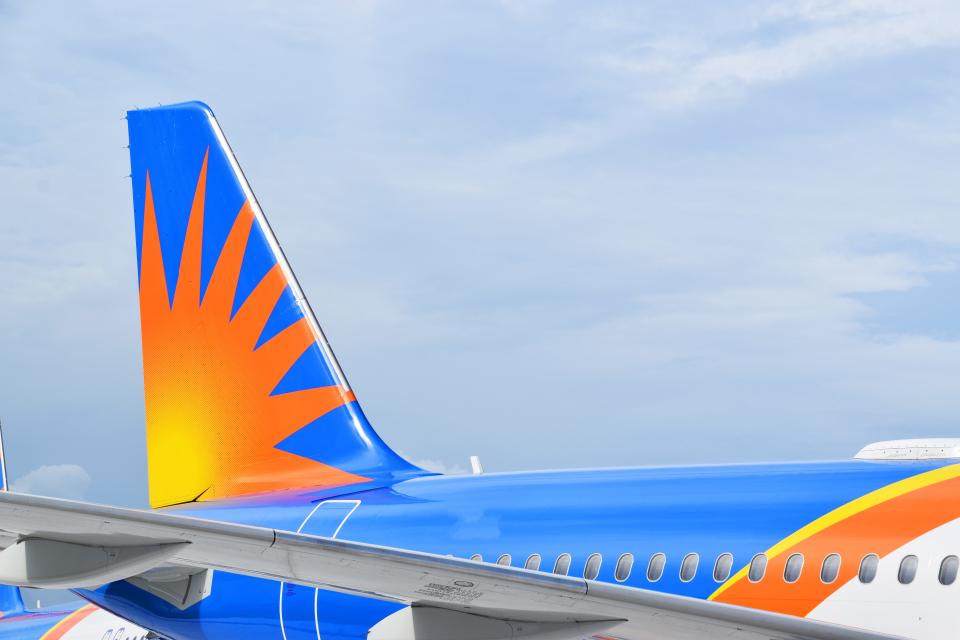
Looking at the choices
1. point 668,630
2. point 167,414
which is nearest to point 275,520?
point 167,414

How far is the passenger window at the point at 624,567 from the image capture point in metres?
9.96

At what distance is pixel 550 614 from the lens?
729cm

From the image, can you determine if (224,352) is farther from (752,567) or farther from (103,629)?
(752,567)

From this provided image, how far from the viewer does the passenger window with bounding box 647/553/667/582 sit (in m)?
9.76

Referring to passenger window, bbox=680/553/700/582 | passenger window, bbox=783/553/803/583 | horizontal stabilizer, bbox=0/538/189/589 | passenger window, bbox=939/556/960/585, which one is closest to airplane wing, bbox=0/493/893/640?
horizontal stabilizer, bbox=0/538/189/589

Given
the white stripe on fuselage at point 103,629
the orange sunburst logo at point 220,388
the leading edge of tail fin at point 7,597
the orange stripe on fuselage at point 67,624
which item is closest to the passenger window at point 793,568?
the orange sunburst logo at point 220,388

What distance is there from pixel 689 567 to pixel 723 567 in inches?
12.1

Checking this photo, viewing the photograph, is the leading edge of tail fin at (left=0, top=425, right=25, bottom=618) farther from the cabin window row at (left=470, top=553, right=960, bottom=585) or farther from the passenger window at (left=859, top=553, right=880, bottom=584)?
the passenger window at (left=859, top=553, right=880, bottom=584)

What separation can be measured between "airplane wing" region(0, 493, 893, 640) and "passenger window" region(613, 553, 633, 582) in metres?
2.68

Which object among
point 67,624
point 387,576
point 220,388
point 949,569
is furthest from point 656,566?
point 67,624

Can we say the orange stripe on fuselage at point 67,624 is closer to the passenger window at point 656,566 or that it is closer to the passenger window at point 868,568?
the passenger window at point 656,566

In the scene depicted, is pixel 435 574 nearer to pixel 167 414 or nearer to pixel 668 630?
pixel 668 630

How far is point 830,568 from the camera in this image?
887 cm

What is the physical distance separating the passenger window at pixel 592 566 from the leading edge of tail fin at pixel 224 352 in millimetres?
4001
